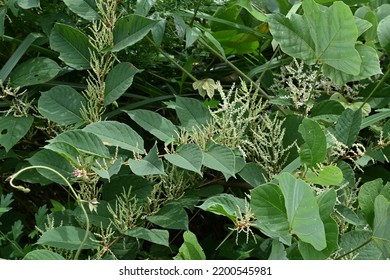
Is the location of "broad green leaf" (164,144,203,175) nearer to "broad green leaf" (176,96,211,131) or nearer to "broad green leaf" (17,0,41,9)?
"broad green leaf" (176,96,211,131)

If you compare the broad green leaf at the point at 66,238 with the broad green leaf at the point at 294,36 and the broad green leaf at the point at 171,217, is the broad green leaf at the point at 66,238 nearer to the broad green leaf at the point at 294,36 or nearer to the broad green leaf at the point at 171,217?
the broad green leaf at the point at 171,217

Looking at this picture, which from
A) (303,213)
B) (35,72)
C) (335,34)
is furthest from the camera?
(35,72)

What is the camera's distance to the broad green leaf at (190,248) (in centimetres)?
97

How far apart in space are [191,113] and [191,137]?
0.27ft

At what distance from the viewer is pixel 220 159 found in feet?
3.27

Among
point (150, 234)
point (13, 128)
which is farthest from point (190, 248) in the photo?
point (13, 128)

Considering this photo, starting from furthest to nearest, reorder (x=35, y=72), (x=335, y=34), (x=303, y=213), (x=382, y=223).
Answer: (x=35, y=72) < (x=335, y=34) < (x=382, y=223) < (x=303, y=213)

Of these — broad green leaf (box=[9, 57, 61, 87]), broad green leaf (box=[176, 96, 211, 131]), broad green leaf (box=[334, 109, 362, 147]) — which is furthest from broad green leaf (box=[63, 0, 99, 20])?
broad green leaf (box=[334, 109, 362, 147])

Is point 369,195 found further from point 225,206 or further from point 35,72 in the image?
point 35,72

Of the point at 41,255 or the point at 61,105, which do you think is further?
the point at 61,105

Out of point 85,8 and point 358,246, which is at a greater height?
point 85,8

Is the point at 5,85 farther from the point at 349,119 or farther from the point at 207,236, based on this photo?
the point at 349,119

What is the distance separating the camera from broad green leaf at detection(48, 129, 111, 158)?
96 centimetres

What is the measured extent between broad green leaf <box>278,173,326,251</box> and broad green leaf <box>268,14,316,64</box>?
32cm
